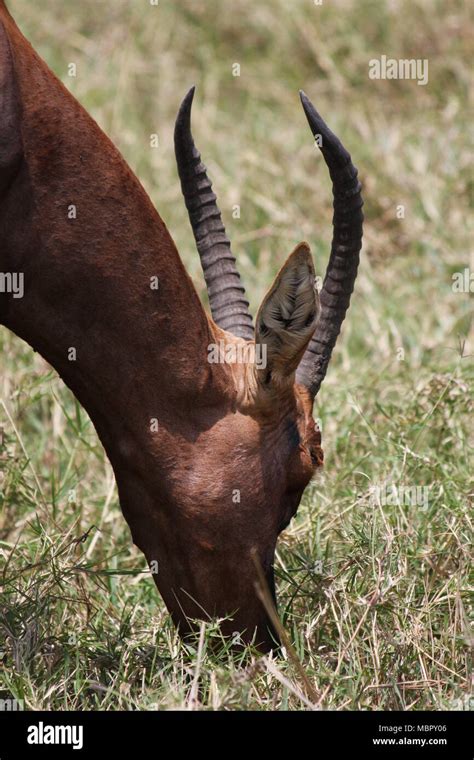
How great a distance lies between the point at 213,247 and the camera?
20.8 feet

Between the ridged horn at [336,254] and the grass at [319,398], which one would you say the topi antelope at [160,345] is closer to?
the ridged horn at [336,254]

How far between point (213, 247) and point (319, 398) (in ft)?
8.83

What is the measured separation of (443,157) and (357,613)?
6.29 meters

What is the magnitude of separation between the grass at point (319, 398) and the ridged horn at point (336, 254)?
40.3 inches

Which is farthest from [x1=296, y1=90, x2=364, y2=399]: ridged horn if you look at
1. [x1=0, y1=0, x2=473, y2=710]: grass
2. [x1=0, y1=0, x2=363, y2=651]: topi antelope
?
[x1=0, y1=0, x2=473, y2=710]: grass

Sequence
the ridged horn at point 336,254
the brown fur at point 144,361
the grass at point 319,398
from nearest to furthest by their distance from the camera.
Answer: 1. the brown fur at point 144,361
2. the ridged horn at point 336,254
3. the grass at point 319,398

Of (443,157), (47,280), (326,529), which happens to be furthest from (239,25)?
(47,280)

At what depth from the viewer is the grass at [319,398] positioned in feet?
20.1

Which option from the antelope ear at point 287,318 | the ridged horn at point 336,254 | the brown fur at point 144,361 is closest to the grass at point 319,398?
the brown fur at point 144,361

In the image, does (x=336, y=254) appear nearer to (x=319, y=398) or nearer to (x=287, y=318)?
(x=287, y=318)

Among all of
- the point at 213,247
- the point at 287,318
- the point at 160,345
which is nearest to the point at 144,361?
the point at 160,345

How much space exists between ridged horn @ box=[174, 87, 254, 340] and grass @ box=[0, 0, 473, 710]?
4.19 ft

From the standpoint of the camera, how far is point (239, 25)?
14469 millimetres
